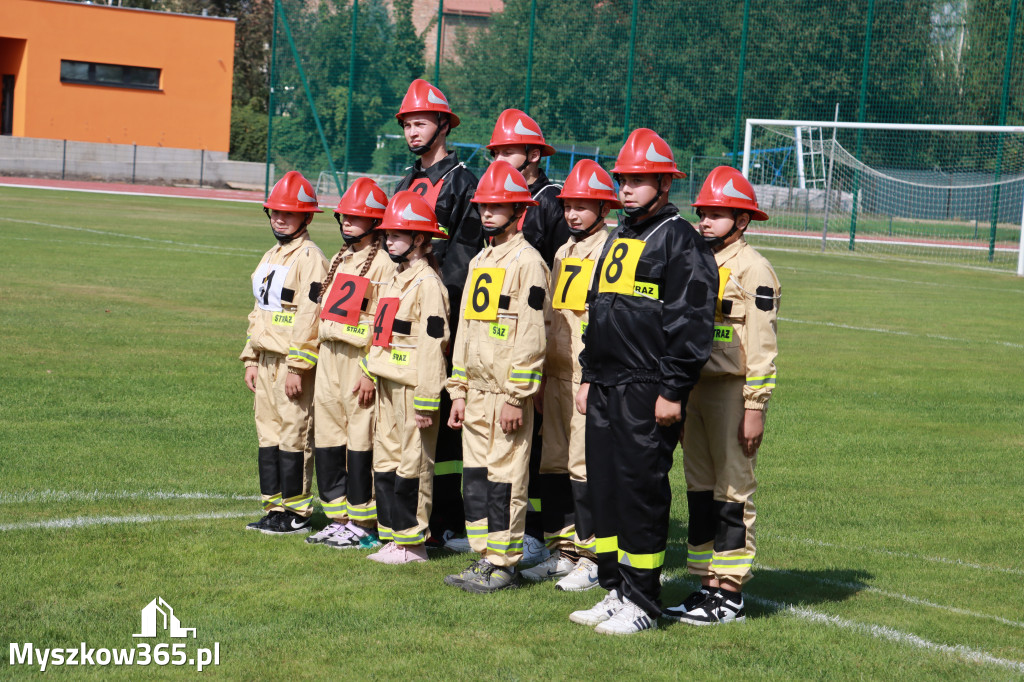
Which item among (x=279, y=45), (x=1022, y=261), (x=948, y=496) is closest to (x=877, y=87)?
(x=1022, y=261)

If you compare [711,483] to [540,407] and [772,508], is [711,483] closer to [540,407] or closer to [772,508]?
[540,407]

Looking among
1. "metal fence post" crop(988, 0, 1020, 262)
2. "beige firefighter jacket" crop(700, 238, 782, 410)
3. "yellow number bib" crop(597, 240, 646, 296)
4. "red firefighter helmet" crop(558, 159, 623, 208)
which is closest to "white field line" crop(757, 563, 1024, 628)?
"beige firefighter jacket" crop(700, 238, 782, 410)

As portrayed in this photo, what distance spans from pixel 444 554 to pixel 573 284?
1842 millimetres

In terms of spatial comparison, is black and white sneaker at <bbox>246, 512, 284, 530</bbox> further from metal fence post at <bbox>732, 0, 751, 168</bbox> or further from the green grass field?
metal fence post at <bbox>732, 0, 751, 168</bbox>

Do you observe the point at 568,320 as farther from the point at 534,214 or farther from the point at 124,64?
the point at 124,64

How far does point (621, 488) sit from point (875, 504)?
347 cm

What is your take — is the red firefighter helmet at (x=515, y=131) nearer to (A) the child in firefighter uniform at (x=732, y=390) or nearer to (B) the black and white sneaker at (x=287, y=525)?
(A) the child in firefighter uniform at (x=732, y=390)

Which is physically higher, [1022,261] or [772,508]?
[1022,261]

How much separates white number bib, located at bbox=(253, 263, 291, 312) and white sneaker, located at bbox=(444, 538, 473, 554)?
5.99 ft

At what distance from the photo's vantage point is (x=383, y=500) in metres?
6.75

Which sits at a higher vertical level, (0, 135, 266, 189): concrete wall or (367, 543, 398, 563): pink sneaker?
(0, 135, 266, 189): concrete wall

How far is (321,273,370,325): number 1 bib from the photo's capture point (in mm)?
6844

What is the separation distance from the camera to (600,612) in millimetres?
5668

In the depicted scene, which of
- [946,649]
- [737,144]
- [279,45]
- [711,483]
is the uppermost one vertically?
[279,45]
